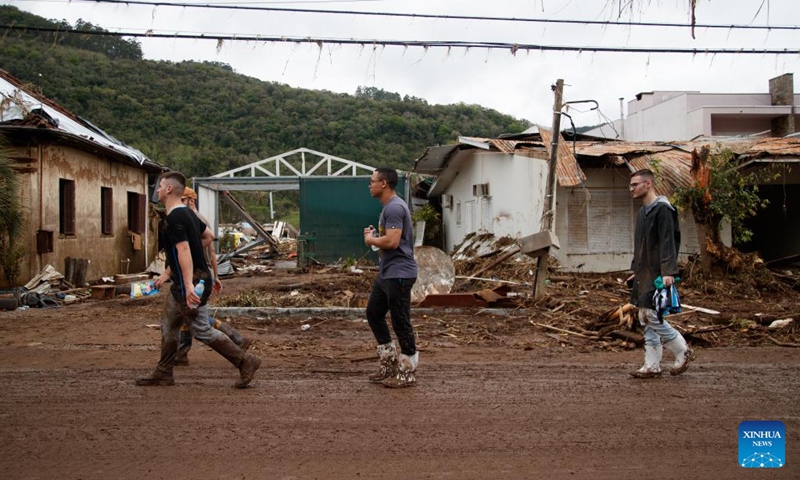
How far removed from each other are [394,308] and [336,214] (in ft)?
50.4

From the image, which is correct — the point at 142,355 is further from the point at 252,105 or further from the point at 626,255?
the point at 252,105

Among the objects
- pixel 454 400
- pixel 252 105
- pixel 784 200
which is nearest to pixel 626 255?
pixel 784 200

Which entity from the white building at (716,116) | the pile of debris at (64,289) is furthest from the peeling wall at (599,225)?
the white building at (716,116)

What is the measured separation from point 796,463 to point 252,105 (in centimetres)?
4635

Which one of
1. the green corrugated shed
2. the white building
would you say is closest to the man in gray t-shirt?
the green corrugated shed

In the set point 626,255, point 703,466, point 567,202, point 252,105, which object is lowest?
point 703,466

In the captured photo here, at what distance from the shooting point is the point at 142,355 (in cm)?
695

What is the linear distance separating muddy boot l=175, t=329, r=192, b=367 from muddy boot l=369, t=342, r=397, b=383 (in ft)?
6.44

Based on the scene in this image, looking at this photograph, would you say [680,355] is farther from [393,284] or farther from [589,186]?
[589,186]

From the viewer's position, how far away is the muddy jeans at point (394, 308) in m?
5.39

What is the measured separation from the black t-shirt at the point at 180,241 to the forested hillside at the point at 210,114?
102 ft

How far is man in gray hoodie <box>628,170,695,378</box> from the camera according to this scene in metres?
5.62

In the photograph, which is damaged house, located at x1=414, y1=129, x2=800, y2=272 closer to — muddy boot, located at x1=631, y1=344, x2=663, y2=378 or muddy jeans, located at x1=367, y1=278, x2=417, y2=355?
muddy boot, located at x1=631, y1=344, x2=663, y2=378

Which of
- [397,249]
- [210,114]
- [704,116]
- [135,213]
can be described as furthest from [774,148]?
[210,114]
